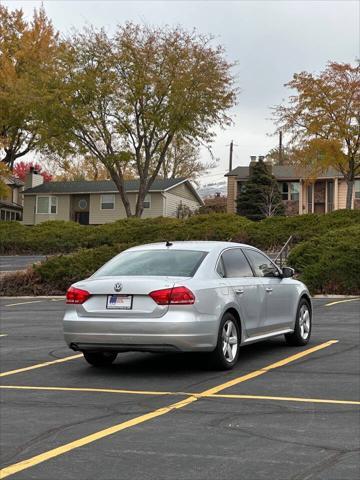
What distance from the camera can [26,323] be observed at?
14695mm

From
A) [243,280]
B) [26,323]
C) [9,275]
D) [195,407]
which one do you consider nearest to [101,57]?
[9,275]

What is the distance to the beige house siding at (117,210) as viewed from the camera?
57781mm

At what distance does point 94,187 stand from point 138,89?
19.8 metres

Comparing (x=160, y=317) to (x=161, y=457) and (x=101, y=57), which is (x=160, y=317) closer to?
(x=161, y=457)

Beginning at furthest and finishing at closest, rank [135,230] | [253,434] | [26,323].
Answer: [135,230]
[26,323]
[253,434]

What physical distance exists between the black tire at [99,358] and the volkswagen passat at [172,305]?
13mm

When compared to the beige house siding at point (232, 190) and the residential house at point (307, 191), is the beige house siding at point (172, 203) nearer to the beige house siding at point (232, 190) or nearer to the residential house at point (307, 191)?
the beige house siding at point (232, 190)

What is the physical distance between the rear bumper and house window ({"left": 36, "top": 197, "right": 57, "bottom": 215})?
174ft

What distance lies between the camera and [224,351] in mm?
8516

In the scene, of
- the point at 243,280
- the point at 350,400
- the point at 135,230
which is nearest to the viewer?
the point at 350,400

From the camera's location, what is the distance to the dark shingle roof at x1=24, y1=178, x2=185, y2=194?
5794 centimetres

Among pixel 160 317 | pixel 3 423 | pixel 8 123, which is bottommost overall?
pixel 3 423

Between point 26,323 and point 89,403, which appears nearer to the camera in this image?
point 89,403

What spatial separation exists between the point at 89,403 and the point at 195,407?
113cm
